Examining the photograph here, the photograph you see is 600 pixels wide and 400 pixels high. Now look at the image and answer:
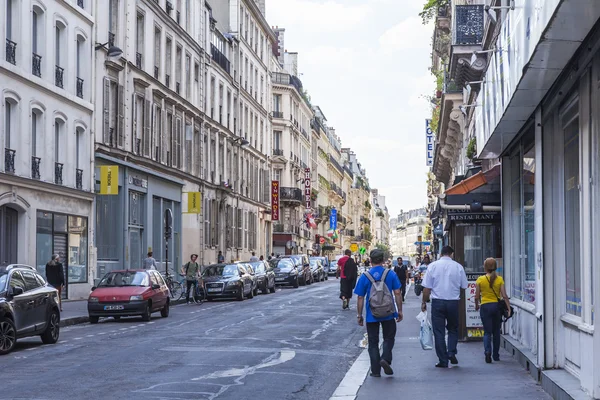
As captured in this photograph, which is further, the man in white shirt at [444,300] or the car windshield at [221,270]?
the car windshield at [221,270]

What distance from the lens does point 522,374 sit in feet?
43.3

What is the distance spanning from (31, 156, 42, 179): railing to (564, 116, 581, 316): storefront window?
23498 mm

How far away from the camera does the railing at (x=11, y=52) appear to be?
30.5m

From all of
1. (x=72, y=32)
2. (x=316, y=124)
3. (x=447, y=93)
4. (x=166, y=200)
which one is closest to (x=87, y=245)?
(x=72, y=32)

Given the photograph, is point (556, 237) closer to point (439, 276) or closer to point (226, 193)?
point (439, 276)

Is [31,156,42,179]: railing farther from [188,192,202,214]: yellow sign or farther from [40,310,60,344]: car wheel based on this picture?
[188,192,202,214]: yellow sign

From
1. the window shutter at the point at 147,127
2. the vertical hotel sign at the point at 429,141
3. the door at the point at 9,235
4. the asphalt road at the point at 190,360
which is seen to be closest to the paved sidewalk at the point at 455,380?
the asphalt road at the point at 190,360

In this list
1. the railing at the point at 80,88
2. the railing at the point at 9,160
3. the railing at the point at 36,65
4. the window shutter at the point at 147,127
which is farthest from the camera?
the window shutter at the point at 147,127

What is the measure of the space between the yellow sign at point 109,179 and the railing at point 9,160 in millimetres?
6656

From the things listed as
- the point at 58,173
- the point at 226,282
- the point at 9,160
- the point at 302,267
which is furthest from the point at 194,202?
the point at 9,160

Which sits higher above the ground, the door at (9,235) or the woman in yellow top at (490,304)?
the door at (9,235)

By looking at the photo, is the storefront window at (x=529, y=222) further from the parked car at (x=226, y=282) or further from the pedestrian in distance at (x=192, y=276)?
the parked car at (x=226, y=282)

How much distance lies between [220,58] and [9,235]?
30.8m

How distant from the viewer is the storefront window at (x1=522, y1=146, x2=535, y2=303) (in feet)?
47.9
